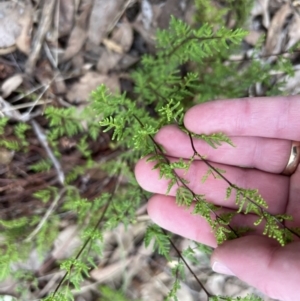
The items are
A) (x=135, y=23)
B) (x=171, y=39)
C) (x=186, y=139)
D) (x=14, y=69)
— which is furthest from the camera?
(x=135, y=23)

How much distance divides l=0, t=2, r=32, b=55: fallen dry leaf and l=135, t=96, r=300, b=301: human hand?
87 cm

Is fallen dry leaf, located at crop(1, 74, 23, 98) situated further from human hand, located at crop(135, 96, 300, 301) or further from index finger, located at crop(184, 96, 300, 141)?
index finger, located at crop(184, 96, 300, 141)

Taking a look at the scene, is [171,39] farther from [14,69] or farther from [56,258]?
[56,258]

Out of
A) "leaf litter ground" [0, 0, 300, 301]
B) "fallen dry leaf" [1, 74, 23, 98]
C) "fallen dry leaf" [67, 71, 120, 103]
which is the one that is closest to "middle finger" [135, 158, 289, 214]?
"leaf litter ground" [0, 0, 300, 301]

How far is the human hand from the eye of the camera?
159cm

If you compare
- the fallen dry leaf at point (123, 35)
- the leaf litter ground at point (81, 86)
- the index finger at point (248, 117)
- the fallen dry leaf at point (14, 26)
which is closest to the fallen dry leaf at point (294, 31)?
the leaf litter ground at point (81, 86)

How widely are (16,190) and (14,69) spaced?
598 mm

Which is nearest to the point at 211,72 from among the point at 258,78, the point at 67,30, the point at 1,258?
the point at 258,78

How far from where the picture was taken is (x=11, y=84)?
2.12m

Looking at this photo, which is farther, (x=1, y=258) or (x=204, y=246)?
(x=204, y=246)

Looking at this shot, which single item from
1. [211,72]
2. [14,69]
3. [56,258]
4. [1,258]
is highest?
[14,69]

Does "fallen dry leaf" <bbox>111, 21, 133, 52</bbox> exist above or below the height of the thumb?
above

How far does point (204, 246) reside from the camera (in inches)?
79.4

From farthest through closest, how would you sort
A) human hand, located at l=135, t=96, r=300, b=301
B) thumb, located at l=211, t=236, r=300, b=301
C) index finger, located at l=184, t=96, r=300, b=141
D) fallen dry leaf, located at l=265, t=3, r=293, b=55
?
fallen dry leaf, located at l=265, t=3, r=293, b=55 < index finger, located at l=184, t=96, r=300, b=141 < human hand, located at l=135, t=96, r=300, b=301 < thumb, located at l=211, t=236, r=300, b=301
